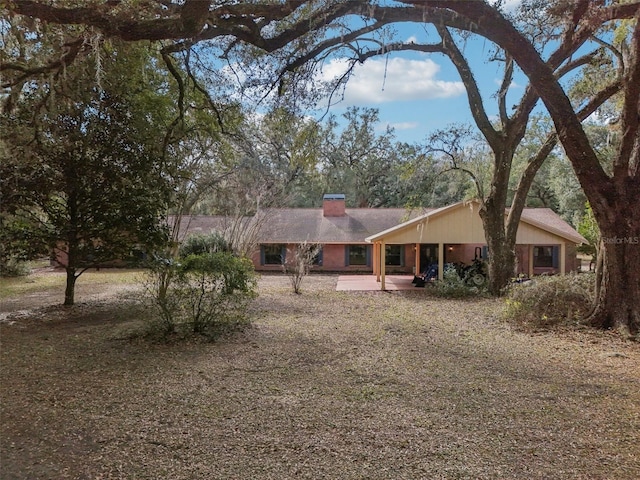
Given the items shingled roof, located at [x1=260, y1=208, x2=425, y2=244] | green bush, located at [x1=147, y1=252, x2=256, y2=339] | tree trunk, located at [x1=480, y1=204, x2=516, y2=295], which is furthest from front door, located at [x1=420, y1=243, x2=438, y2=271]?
green bush, located at [x1=147, y1=252, x2=256, y2=339]

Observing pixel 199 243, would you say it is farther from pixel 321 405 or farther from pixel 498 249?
pixel 321 405

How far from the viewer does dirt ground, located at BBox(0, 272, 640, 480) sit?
130 inches

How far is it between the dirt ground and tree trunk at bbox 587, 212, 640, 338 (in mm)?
455

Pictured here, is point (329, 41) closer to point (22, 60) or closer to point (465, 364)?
point (22, 60)

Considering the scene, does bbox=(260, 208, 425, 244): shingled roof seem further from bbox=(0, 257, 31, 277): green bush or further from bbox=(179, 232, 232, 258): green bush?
bbox=(0, 257, 31, 277): green bush

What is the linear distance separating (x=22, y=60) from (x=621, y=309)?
11.8 metres

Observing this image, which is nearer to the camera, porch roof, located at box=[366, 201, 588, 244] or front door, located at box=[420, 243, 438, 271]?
porch roof, located at box=[366, 201, 588, 244]

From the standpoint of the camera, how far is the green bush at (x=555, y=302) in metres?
9.02

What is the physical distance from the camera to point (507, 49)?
23.5 ft

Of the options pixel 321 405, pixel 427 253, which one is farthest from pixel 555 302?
pixel 427 253

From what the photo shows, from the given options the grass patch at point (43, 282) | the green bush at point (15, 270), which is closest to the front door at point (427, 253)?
the grass patch at point (43, 282)

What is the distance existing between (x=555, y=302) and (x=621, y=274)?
4.82ft

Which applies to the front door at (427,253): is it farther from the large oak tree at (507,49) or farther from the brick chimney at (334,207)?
→ the large oak tree at (507,49)

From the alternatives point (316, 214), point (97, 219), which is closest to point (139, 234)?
point (97, 219)
